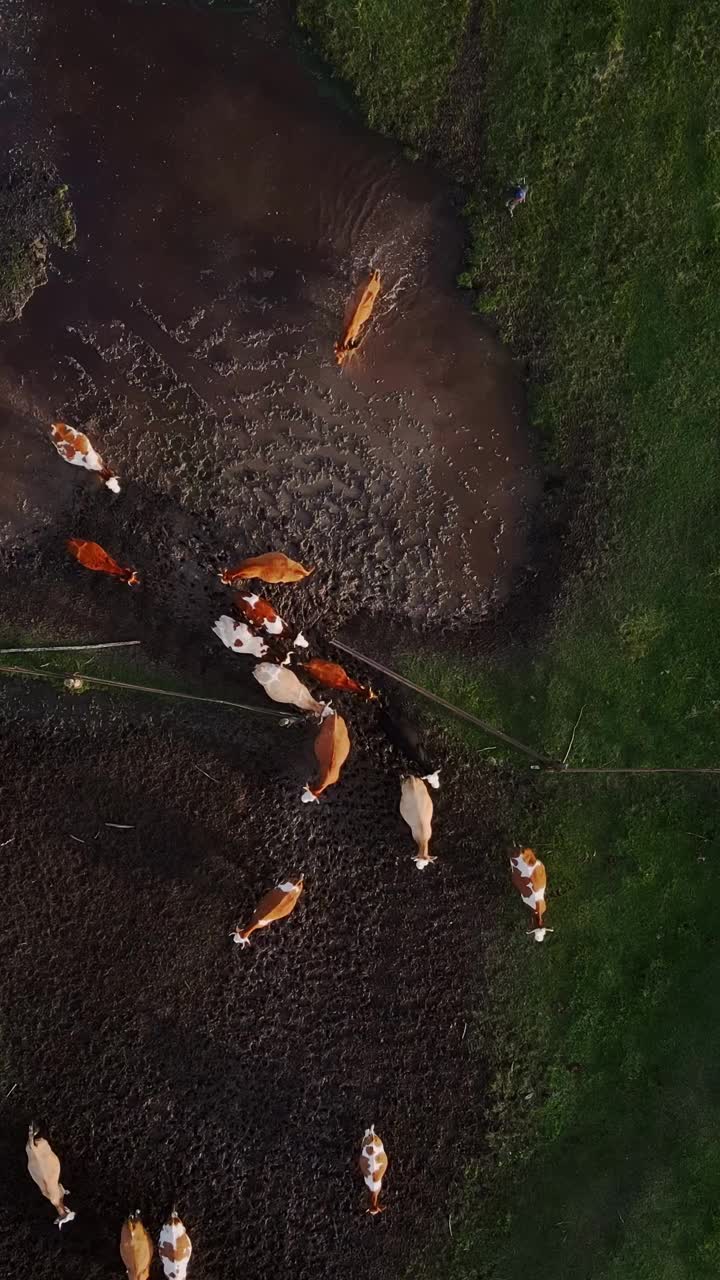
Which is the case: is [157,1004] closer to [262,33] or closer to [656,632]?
[656,632]

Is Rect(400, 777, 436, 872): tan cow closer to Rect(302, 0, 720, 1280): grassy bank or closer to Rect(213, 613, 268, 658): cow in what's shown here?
Rect(302, 0, 720, 1280): grassy bank

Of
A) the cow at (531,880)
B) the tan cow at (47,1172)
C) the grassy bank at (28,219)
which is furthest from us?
the grassy bank at (28,219)

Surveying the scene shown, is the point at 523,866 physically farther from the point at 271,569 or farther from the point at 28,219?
the point at 28,219

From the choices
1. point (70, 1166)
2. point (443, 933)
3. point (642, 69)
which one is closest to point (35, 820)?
point (70, 1166)

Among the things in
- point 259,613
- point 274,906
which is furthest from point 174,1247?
point 259,613

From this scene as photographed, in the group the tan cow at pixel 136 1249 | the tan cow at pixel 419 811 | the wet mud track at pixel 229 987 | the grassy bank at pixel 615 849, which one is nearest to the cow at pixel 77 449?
the wet mud track at pixel 229 987

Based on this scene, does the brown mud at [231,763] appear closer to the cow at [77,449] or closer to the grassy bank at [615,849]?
the cow at [77,449]
